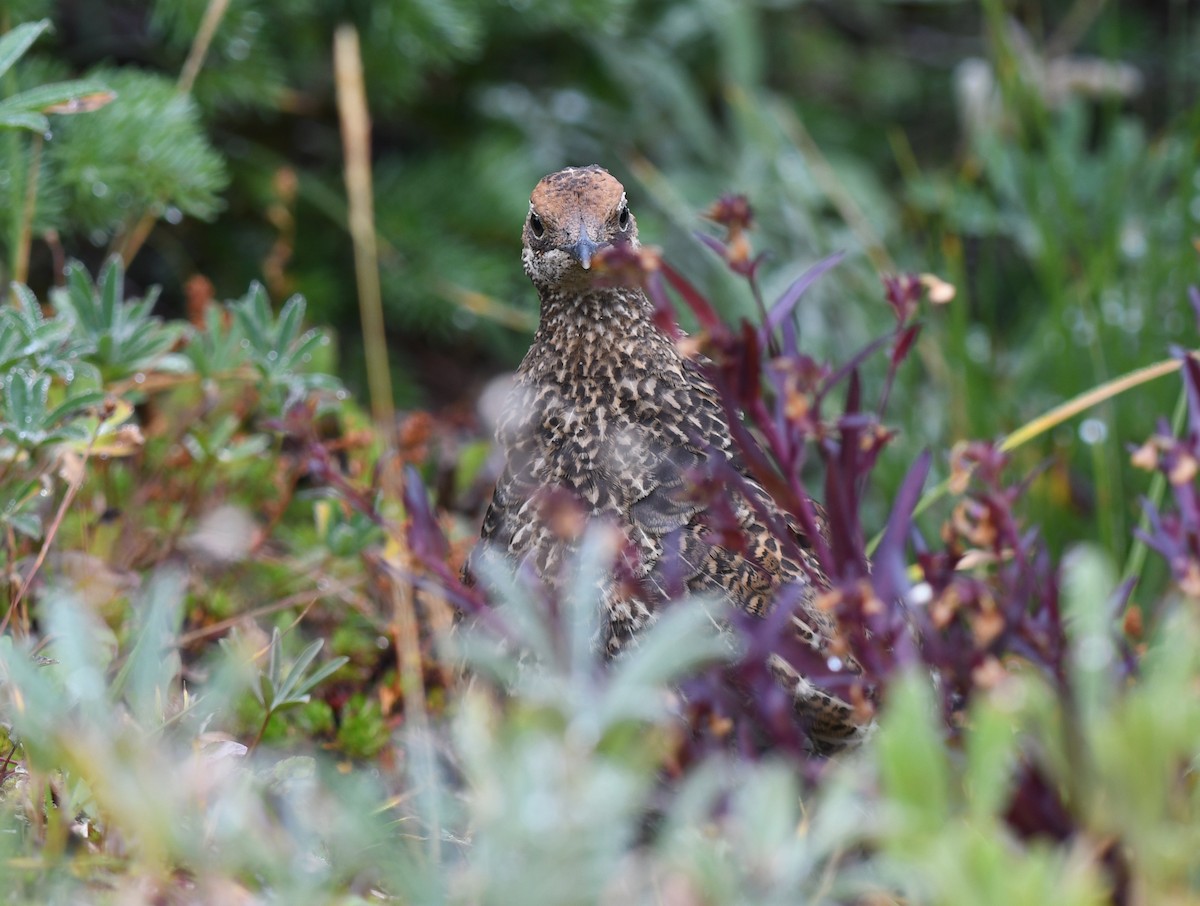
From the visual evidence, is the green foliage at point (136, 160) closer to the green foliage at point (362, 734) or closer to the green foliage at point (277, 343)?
the green foliage at point (277, 343)

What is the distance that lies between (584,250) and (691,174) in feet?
6.59

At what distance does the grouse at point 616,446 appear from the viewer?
174 cm

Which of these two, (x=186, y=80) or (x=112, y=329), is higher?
(x=186, y=80)

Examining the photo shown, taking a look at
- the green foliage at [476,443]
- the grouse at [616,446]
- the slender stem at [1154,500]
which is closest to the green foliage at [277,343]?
the green foliage at [476,443]

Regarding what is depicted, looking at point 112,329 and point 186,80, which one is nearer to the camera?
point 112,329

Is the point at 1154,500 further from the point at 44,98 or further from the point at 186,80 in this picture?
the point at 186,80

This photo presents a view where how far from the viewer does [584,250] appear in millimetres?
1944

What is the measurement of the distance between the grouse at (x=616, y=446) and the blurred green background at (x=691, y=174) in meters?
0.89

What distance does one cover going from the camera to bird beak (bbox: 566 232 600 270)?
193 centimetres

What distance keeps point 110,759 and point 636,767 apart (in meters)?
0.37

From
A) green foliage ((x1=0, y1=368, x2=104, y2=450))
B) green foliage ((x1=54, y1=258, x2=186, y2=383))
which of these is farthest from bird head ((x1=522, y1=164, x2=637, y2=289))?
green foliage ((x1=0, y1=368, x2=104, y2=450))

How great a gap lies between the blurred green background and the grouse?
0.89 meters

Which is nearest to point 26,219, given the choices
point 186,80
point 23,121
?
point 186,80

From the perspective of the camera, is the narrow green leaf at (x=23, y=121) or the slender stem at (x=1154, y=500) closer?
the narrow green leaf at (x=23, y=121)
